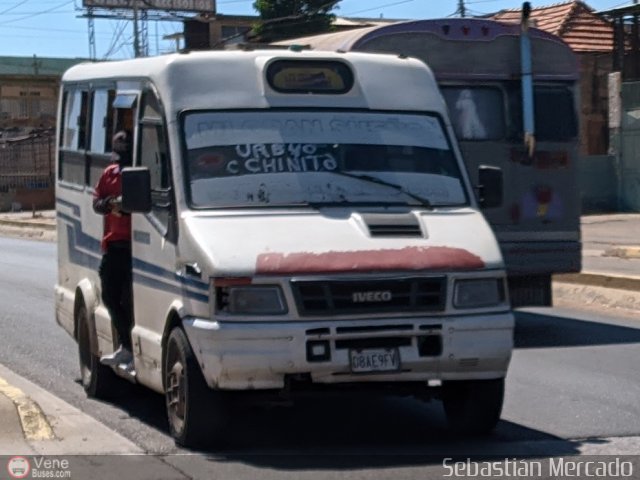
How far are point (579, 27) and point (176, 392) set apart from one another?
36.2 m

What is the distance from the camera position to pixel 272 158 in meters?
8.99

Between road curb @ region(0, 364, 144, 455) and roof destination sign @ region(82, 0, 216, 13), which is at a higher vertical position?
roof destination sign @ region(82, 0, 216, 13)

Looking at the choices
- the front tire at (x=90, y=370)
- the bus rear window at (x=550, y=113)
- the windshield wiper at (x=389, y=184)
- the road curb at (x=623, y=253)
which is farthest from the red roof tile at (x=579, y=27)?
the windshield wiper at (x=389, y=184)

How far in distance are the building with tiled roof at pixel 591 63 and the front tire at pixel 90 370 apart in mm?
29960

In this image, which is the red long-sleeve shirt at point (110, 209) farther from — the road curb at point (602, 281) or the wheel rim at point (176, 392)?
the road curb at point (602, 281)

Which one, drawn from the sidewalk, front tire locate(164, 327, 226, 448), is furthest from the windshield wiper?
the sidewalk

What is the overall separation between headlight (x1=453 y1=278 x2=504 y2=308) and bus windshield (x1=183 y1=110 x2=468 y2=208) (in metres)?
0.89

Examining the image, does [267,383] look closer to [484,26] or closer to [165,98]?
[165,98]

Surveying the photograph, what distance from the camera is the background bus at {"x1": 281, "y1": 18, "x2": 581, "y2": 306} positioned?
13.9m

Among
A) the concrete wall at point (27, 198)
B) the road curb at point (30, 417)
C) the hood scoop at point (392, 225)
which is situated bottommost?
the concrete wall at point (27, 198)

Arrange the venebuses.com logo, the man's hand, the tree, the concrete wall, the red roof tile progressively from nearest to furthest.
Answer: the venebuses.com logo
the man's hand
the red roof tile
the tree
the concrete wall

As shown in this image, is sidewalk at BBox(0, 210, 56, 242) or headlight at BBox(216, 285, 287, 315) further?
sidewalk at BBox(0, 210, 56, 242)

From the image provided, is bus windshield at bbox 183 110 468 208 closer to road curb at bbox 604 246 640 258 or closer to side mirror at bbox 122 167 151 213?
side mirror at bbox 122 167 151 213

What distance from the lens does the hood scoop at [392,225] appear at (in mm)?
8461
